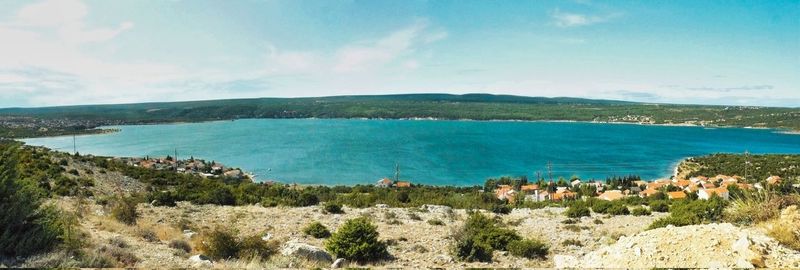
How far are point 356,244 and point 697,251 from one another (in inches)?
261

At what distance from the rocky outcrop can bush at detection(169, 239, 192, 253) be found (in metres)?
7.71

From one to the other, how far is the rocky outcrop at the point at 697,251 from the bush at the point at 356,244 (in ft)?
14.9

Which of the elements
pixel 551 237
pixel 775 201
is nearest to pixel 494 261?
pixel 551 237

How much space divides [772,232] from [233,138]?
133546mm

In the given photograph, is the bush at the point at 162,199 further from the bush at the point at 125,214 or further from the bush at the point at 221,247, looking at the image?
the bush at the point at 221,247

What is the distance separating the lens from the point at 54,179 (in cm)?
2233

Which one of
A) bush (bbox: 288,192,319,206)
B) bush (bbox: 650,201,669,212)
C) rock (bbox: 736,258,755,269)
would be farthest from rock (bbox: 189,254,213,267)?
bush (bbox: 650,201,669,212)

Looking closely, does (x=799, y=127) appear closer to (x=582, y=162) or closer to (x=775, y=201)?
(x=582, y=162)

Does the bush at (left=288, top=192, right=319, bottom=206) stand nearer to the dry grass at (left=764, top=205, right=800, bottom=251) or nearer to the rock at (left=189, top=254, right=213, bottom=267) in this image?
the rock at (left=189, top=254, right=213, bottom=267)

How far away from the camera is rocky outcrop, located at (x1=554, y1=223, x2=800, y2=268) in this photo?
6617 millimetres

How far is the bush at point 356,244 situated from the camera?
1046 cm

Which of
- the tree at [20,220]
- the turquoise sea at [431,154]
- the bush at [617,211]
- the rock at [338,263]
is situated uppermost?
the tree at [20,220]

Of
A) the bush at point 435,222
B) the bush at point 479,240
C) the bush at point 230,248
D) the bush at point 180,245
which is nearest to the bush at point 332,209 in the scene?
the bush at point 435,222

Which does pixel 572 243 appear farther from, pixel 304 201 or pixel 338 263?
pixel 304 201
